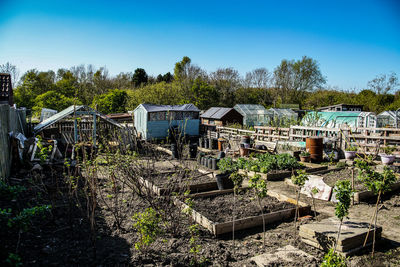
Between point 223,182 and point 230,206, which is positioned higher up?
point 223,182

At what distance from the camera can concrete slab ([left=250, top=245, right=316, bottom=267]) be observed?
3934mm

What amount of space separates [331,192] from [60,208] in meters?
6.58

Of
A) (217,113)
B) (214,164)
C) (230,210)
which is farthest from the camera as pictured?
(217,113)

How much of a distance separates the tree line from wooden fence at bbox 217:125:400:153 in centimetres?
1100

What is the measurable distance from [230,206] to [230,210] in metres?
0.23

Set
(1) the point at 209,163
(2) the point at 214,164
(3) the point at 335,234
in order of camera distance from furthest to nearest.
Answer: (1) the point at 209,163
(2) the point at 214,164
(3) the point at 335,234

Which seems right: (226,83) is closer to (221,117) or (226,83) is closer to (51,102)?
(221,117)

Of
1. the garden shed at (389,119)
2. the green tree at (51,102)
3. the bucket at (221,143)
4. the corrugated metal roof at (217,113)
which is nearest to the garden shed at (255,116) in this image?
the corrugated metal roof at (217,113)

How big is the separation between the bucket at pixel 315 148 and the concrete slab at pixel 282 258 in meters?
8.53

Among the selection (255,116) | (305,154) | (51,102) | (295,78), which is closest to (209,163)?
(305,154)

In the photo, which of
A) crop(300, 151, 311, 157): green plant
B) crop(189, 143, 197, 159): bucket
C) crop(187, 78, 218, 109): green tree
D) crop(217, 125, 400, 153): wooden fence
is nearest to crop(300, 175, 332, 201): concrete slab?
crop(217, 125, 400, 153): wooden fence

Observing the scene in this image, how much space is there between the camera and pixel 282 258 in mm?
4070

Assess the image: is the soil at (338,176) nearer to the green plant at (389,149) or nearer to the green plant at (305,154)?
the green plant at (305,154)

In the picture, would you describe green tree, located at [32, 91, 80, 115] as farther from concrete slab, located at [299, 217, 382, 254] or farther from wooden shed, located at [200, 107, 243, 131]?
concrete slab, located at [299, 217, 382, 254]
